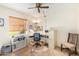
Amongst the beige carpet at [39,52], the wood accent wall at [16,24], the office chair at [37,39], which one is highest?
the wood accent wall at [16,24]

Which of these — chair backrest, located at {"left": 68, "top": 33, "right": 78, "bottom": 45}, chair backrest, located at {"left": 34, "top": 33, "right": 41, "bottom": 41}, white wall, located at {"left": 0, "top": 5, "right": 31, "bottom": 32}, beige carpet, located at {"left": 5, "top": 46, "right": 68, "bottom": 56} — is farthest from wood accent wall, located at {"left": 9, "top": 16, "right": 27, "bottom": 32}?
chair backrest, located at {"left": 68, "top": 33, "right": 78, "bottom": 45}

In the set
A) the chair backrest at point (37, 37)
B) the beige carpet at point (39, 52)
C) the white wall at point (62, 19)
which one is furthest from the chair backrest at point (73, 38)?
the chair backrest at point (37, 37)

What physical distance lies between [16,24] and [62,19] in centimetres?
75

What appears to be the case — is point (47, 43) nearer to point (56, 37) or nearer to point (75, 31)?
point (56, 37)

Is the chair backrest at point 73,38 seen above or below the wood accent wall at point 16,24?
below

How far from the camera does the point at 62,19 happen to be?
1906 mm

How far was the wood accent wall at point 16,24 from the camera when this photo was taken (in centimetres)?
186

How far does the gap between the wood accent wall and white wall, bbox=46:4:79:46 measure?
0.41 meters

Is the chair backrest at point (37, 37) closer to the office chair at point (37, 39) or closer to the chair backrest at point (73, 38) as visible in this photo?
the office chair at point (37, 39)

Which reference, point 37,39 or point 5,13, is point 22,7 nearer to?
point 5,13

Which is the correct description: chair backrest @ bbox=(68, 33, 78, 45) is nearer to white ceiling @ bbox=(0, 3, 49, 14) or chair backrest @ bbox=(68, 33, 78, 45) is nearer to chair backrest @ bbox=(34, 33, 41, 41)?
chair backrest @ bbox=(34, 33, 41, 41)

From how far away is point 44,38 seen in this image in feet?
6.29

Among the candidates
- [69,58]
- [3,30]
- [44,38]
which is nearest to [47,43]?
[44,38]

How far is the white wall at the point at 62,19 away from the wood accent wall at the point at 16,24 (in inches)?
16.1
